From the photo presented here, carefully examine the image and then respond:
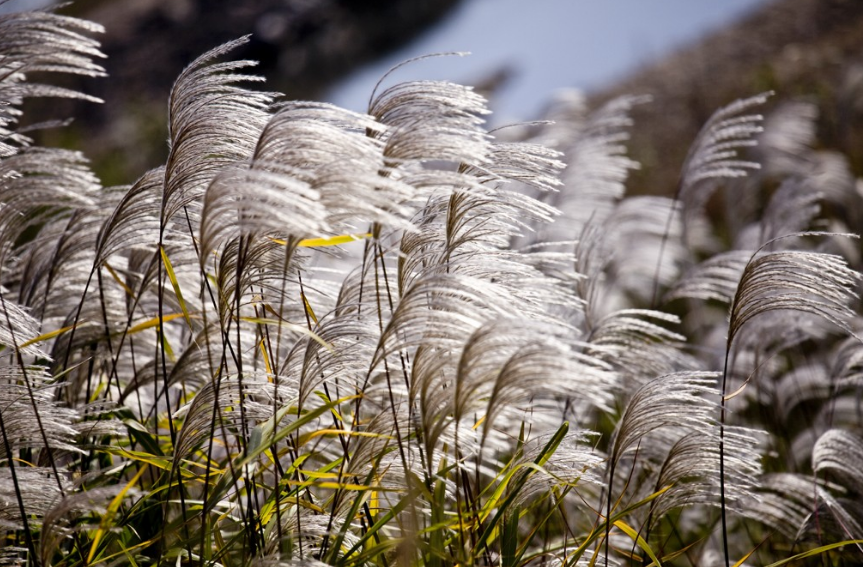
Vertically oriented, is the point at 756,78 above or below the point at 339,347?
above

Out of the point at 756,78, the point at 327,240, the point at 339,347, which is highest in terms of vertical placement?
the point at 756,78

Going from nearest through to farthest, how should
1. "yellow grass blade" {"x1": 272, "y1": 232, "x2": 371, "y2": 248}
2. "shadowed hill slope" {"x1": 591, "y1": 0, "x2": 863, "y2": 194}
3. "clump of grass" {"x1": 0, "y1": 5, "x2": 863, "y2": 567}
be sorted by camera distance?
1. "clump of grass" {"x1": 0, "y1": 5, "x2": 863, "y2": 567}
2. "yellow grass blade" {"x1": 272, "y1": 232, "x2": 371, "y2": 248}
3. "shadowed hill slope" {"x1": 591, "y1": 0, "x2": 863, "y2": 194}

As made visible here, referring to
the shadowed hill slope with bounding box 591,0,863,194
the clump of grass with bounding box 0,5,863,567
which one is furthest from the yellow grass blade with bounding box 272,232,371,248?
the shadowed hill slope with bounding box 591,0,863,194

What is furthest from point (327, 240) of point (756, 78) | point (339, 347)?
point (756, 78)

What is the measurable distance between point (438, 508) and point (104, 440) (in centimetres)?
128

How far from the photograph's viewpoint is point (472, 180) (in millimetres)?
1479

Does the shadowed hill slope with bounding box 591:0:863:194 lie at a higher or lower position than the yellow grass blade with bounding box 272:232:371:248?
higher

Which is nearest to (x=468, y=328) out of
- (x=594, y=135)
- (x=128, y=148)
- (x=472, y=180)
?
(x=472, y=180)

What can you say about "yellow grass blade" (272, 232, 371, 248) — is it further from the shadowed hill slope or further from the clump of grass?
the shadowed hill slope

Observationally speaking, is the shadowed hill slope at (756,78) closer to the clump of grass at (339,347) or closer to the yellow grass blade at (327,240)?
the clump of grass at (339,347)

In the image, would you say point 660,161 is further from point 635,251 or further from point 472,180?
point 472,180

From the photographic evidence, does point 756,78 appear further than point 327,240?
Yes

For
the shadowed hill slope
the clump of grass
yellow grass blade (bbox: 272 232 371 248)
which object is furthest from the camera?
the shadowed hill slope

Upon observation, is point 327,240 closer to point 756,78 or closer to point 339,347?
point 339,347
